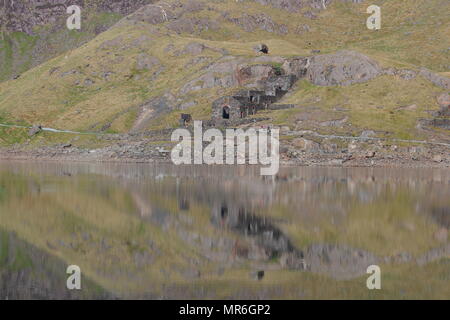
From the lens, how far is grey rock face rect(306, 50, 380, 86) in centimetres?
14875

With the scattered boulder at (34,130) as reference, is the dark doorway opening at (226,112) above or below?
above

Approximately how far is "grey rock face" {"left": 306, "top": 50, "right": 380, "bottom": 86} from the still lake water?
96313 millimetres

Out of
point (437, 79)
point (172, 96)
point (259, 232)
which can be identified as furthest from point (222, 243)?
point (172, 96)

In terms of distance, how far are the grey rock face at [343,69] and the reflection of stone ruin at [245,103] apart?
8.89 meters

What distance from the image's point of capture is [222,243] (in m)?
31.0

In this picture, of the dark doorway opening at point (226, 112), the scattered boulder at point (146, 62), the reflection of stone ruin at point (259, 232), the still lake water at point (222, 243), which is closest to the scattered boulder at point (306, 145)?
the dark doorway opening at point (226, 112)

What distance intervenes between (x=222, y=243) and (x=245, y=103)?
361 feet

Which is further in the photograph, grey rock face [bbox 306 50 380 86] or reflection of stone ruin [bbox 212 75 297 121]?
grey rock face [bbox 306 50 380 86]

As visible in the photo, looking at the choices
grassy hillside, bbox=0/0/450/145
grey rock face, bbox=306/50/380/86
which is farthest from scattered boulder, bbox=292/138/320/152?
grey rock face, bbox=306/50/380/86

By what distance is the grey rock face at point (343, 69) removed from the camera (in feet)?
488

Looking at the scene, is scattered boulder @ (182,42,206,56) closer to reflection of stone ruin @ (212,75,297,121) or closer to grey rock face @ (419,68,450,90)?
reflection of stone ruin @ (212,75,297,121)

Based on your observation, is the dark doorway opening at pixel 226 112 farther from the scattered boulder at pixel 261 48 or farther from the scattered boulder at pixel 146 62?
the scattered boulder at pixel 146 62

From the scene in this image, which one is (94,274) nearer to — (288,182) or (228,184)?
(228,184)
